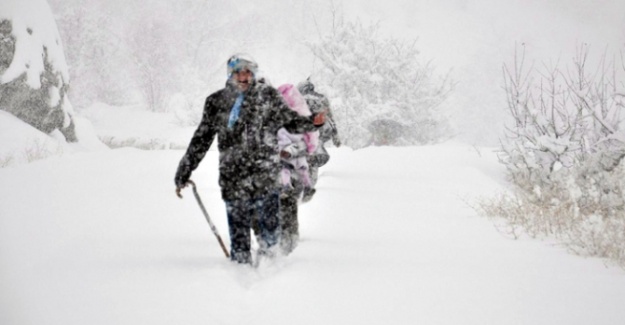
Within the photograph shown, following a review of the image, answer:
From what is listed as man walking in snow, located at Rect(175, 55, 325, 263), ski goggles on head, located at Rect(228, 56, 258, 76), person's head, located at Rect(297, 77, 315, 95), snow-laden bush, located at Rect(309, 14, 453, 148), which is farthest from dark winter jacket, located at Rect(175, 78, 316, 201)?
snow-laden bush, located at Rect(309, 14, 453, 148)

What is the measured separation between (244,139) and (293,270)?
1.12 m

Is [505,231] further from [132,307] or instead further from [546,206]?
[132,307]

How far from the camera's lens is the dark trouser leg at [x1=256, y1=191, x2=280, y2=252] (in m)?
4.19

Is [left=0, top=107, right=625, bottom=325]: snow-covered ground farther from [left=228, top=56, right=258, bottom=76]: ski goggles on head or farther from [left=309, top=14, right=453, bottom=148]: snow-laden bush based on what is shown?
[left=309, top=14, right=453, bottom=148]: snow-laden bush

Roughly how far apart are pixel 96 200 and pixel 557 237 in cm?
592

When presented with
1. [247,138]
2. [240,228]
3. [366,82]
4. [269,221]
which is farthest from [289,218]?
[366,82]

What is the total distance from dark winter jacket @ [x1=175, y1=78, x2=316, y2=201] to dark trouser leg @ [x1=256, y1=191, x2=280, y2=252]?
0.19 m

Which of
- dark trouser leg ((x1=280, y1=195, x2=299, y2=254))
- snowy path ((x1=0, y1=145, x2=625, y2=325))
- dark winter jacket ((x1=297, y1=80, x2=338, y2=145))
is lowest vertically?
snowy path ((x1=0, y1=145, x2=625, y2=325))

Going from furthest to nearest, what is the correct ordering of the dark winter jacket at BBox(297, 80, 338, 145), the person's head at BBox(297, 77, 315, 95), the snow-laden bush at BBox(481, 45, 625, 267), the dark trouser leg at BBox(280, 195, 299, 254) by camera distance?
the person's head at BBox(297, 77, 315, 95)
the dark winter jacket at BBox(297, 80, 338, 145)
the dark trouser leg at BBox(280, 195, 299, 254)
the snow-laden bush at BBox(481, 45, 625, 267)

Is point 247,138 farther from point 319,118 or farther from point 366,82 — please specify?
point 366,82

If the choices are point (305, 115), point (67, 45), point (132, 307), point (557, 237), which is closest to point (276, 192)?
point (305, 115)

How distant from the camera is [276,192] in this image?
4.18 m

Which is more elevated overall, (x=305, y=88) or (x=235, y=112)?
(x=305, y=88)

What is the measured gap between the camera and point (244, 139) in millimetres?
3869
